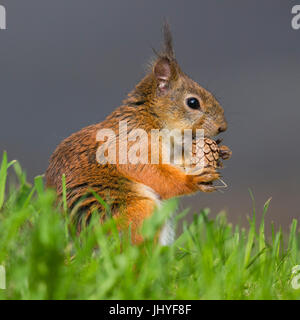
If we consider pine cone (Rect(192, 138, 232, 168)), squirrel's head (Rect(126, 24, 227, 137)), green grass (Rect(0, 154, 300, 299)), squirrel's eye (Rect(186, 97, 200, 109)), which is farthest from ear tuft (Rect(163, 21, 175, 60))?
green grass (Rect(0, 154, 300, 299))

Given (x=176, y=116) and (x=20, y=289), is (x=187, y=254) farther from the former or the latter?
(x=176, y=116)

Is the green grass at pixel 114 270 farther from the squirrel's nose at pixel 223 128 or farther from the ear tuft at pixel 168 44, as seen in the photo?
the ear tuft at pixel 168 44

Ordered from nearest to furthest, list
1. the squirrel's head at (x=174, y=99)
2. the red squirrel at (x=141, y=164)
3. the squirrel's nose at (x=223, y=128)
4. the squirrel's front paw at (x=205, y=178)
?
the red squirrel at (x=141, y=164) → the squirrel's front paw at (x=205, y=178) → the squirrel's head at (x=174, y=99) → the squirrel's nose at (x=223, y=128)

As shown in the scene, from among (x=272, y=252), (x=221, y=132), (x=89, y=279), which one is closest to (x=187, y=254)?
(x=272, y=252)

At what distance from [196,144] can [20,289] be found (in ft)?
7.61

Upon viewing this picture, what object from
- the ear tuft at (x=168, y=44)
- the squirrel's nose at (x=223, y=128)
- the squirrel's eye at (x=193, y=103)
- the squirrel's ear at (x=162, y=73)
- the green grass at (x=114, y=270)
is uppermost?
the ear tuft at (x=168, y=44)

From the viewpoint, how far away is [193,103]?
14.2 feet

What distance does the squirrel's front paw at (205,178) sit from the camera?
12.0 feet

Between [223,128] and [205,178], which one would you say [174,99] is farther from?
[205,178]

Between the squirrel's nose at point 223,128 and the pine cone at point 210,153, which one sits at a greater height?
the squirrel's nose at point 223,128

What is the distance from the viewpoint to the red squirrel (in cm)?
335

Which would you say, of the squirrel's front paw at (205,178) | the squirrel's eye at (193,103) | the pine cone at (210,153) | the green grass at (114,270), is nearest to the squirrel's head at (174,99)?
the squirrel's eye at (193,103)

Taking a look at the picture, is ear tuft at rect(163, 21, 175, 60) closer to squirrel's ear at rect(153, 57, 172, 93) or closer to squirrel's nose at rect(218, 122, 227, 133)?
squirrel's ear at rect(153, 57, 172, 93)

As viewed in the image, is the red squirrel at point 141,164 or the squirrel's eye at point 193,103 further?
the squirrel's eye at point 193,103
